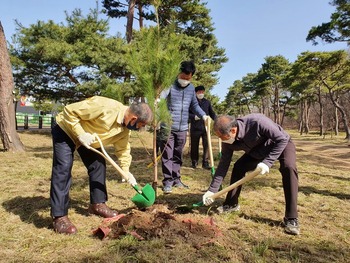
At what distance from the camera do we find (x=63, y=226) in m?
2.44

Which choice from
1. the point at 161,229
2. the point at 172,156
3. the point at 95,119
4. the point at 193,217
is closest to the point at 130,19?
the point at 172,156

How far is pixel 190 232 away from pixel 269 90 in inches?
1232

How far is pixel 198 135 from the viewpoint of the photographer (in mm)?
5898

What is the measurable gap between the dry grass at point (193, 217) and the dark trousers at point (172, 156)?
22 centimetres

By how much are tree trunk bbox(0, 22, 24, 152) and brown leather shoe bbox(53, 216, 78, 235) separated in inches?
218

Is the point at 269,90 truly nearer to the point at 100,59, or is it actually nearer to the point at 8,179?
the point at 100,59

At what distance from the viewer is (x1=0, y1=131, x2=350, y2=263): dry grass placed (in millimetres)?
2086

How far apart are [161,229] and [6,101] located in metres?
6.20

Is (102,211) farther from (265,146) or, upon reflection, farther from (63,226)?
(265,146)

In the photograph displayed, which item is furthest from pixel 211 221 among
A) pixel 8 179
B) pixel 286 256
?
pixel 8 179

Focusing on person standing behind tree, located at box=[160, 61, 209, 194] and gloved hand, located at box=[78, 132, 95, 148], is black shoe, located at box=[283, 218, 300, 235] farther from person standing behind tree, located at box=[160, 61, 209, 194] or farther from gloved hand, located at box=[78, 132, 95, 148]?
gloved hand, located at box=[78, 132, 95, 148]

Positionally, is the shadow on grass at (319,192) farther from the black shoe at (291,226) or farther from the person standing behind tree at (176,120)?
the person standing behind tree at (176,120)

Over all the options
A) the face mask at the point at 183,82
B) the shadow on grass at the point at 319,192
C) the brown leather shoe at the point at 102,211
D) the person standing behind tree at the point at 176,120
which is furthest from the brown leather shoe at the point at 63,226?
the shadow on grass at the point at 319,192

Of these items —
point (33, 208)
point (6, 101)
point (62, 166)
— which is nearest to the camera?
point (62, 166)
